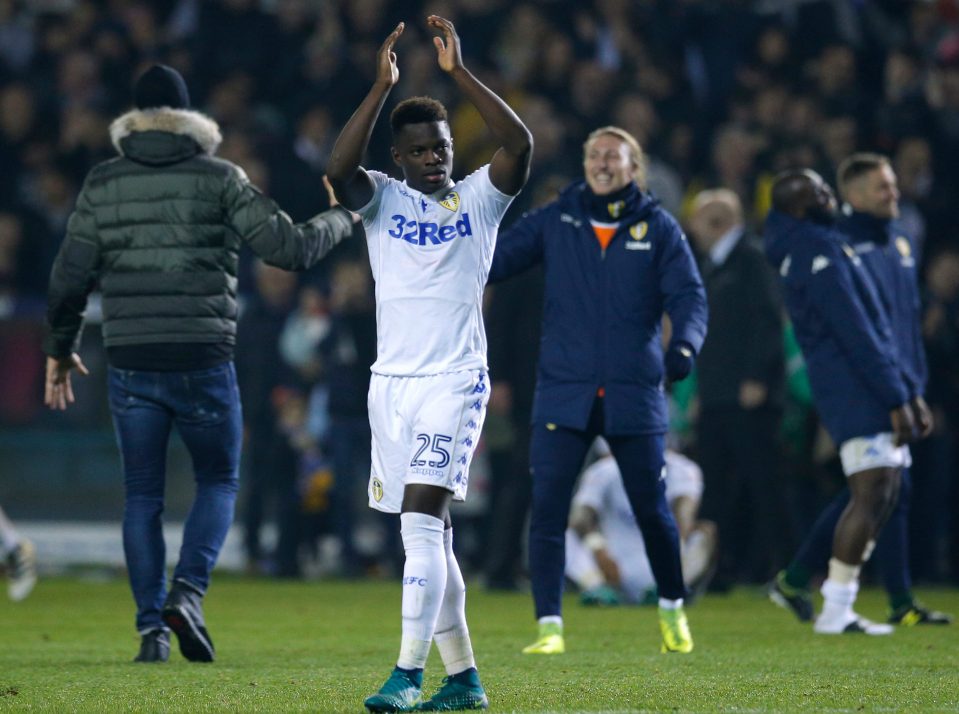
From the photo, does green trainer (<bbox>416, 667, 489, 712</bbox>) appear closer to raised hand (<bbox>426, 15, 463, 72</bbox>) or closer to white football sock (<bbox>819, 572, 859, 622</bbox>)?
raised hand (<bbox>426, 15, 463, 72</bbox>)

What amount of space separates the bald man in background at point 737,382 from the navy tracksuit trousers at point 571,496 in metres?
3.77

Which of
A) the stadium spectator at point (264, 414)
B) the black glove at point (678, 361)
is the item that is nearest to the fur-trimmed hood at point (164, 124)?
the black glove at point (678, 361)

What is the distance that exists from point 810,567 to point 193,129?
157 inches

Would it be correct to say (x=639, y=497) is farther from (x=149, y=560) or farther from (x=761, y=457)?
(x=761, y=457)

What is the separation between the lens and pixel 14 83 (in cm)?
1625

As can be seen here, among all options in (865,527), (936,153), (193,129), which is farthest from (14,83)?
(865,527)

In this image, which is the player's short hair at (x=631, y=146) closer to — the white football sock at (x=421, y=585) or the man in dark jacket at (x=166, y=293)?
the man in dark jacket at (x=166, y=293)

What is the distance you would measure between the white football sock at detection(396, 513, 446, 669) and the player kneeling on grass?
536 centimetres

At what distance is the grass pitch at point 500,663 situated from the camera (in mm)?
5723

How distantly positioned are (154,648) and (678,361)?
7.99ft

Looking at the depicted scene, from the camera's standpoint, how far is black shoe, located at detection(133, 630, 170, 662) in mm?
7105

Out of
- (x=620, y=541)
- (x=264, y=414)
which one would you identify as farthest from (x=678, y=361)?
(x=264, y=414)

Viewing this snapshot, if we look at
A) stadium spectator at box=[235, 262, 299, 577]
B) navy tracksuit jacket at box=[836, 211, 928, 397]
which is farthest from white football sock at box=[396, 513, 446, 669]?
stadium spectator at box=[235, 262, 299, 577]

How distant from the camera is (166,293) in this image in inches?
284
